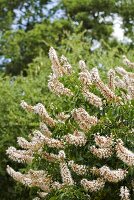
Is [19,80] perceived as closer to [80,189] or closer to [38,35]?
[80,189]

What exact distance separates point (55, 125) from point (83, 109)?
0.58 m

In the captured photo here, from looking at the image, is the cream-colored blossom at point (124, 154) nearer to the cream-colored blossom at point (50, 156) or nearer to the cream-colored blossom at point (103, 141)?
the cream-colored blossom at point (103, 141)

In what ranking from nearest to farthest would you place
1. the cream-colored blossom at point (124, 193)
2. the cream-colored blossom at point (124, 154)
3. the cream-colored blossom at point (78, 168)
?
the cream-colored blossom at point (124, 154) < the cream-colored blossom at point (124, 193) < the cream-colored blossom at point (78, 168)

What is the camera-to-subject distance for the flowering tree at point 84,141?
623 centimetres

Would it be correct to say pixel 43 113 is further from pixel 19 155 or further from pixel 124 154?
pixel 124 154

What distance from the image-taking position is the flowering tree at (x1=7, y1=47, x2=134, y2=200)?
623cm

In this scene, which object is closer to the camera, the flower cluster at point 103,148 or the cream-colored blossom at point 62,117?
the flower cluster at point 103,148

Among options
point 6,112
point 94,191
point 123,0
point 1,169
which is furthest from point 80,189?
point 123,0

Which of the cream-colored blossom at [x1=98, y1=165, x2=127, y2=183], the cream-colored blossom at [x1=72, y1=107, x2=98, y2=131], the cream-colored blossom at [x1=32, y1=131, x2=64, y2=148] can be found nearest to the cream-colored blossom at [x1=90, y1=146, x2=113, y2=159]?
the cream-colored blossom at [x1=98, y1=165, x2=127, y2=183]

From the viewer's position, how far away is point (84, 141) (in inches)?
252

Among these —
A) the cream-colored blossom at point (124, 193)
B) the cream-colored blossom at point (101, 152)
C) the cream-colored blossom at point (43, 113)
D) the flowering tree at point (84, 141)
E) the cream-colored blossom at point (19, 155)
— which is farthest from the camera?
the cream-colored blossom at point (19, 155)

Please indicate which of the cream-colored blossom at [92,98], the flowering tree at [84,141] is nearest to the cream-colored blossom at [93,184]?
the flowering tree at [84,141]

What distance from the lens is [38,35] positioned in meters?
26.2

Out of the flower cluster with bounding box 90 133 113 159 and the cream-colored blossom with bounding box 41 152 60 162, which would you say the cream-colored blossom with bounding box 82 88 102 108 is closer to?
the flower cluster with bounding box 90 133 113 159
